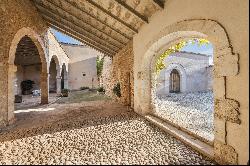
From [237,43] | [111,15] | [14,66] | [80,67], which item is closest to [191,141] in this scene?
[237,43]

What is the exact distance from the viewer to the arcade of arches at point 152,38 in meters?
2.61

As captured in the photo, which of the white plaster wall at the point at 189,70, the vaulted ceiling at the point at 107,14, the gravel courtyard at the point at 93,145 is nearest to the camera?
the gravel courtyard at the point at 93,145

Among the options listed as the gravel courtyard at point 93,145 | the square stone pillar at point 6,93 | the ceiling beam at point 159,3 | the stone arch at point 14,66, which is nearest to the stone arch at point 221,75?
the gravel courtyard at point 93,145

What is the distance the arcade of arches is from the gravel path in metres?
0.72

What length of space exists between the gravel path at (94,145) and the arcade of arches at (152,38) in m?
0.72

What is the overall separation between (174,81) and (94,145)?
14137 mm

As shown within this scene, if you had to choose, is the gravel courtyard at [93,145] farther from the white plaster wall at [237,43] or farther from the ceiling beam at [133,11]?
the ceiling beam at [133,11]

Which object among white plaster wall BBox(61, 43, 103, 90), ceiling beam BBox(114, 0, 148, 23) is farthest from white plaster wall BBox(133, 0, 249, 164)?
A: white plaster wall BBox(61, 43, 103, 90)

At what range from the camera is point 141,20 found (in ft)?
18.5

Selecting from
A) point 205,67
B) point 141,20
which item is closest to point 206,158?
point 141,20

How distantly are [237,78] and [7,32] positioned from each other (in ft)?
19.1

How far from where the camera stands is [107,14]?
5.72 m

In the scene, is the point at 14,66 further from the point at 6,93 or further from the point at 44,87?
the point at 44,87

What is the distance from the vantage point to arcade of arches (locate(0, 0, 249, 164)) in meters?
2.61
